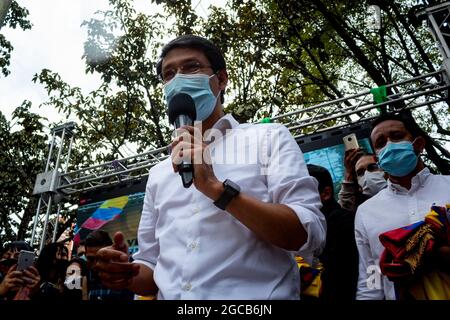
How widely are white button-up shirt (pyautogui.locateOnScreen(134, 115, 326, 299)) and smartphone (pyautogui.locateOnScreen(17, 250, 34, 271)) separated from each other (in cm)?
137

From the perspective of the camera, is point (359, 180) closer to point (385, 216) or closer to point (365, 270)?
point (385, 216)

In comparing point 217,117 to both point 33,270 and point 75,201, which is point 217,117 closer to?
point 33,270

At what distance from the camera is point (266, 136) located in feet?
4.33

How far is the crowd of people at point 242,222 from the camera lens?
107 centimetres

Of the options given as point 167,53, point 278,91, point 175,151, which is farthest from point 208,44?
point 278,91

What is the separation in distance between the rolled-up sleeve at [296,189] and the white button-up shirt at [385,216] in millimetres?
991

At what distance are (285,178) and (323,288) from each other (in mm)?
1171

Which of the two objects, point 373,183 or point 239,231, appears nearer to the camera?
point 239,231

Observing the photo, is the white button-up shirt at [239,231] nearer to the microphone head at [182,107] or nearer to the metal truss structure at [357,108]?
the microphone head at [182,107]

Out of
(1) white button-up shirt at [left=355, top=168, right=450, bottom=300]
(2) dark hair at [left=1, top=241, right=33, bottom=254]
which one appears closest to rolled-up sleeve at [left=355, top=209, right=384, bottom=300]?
(1) white button-up shirt at [left=355, top=168, right=450, bottom=300]

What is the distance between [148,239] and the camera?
1.45 m

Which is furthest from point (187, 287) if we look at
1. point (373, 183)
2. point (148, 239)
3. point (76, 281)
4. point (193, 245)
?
point (76, 281)

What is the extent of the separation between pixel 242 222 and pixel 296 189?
0.20 meters

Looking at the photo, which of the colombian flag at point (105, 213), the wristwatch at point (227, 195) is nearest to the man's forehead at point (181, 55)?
the wristwatch at point (227, 195)
